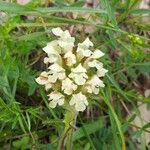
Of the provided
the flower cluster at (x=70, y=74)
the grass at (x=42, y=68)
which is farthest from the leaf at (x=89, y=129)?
the flower cluster at (x=70, y=74)

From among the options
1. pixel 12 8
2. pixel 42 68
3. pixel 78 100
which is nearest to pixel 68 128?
pixel 78 100

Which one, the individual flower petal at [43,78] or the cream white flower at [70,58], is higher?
the cream white flower at [70,58]

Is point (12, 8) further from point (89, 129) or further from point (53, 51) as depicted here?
point (89, 129)

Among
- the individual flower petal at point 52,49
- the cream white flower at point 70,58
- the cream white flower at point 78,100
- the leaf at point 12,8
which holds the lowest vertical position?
the cream white flower at point 78,100

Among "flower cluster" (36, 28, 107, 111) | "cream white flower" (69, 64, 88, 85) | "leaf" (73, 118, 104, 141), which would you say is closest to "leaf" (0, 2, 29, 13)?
"flower cluster" (36, 28, 107, 111)

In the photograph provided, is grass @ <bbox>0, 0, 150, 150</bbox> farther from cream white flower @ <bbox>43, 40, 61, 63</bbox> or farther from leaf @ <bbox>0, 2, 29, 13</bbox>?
cream white flower @ <bbox>43, 40, 61, 63</bbox>

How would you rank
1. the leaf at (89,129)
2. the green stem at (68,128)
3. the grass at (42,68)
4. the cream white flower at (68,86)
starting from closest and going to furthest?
the cream white flower at (68,86) → the green stem at (68,128) → the grass at (42,68) → the leaf at (89,129)

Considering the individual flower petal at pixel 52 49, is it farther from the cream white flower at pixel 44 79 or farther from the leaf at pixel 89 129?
the leaf at pixel 89 129
